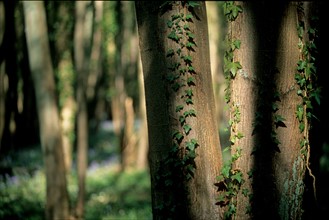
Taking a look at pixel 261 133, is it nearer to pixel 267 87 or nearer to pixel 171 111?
pixel 267 87

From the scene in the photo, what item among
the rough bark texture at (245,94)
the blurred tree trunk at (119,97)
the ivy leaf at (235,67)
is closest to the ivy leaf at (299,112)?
the rough bark texture at (245,94)

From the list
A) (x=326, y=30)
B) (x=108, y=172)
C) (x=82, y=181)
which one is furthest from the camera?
(x=108, y=172)

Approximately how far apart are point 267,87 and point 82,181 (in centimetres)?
573

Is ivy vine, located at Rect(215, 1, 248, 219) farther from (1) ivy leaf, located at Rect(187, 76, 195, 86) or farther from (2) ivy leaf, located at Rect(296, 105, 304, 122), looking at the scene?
(2) ivy leaf, located at Rect(296, 105, 304, 122)

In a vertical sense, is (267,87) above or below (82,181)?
above

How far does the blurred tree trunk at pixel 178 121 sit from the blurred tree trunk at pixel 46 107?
3583mm

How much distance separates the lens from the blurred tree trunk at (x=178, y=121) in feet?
10.4

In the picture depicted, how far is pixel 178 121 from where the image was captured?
319 cm

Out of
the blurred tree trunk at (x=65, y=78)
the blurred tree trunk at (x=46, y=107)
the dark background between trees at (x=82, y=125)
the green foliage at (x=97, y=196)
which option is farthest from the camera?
the blurred tree trunk at (x=65, y=78)

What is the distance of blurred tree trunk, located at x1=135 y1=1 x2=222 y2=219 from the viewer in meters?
3.18

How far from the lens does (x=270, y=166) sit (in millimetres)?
3158

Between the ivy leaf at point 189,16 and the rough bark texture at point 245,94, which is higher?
the ivy leaf at point 189,16

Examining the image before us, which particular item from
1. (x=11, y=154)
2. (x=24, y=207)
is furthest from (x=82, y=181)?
(x=11, y=154)

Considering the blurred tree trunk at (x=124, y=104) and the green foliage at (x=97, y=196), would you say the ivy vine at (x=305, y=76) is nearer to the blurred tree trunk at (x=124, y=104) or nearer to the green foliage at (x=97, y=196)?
the green foliage at (x=97, y=196)
